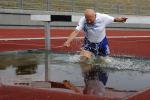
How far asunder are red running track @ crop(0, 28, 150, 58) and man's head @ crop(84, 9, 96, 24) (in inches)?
142

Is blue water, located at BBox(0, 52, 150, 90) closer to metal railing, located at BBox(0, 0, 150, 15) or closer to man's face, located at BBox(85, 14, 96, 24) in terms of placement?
man's face, located at BBox(85, 14, 96, 24)

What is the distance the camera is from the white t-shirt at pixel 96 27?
26.6 feet

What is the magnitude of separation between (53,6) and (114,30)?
5.62m

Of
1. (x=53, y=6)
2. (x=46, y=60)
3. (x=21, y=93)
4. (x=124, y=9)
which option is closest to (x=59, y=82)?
(x=21, y=93)

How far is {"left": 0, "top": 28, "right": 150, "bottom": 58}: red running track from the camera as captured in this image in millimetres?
13828

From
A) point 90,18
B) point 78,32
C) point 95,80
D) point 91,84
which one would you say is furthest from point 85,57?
point 91,84

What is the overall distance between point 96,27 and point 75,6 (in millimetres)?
19357

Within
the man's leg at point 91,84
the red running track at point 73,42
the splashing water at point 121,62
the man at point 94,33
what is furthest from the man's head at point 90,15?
the red running track at point 73,42

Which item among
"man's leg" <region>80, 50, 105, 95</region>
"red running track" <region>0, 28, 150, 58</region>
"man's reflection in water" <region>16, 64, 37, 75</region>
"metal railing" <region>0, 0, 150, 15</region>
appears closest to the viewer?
"man's leg" <region>80, 50, 105, 95</region>

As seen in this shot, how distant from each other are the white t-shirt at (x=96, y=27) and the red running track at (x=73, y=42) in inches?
125

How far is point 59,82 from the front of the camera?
5.36 metres

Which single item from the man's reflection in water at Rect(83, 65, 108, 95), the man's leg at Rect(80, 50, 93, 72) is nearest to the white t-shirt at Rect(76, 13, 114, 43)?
the man's leg at Rect(80, 50, 93, 72)

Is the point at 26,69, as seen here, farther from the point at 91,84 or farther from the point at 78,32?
the point at 91,84

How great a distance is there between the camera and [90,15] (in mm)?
7742
